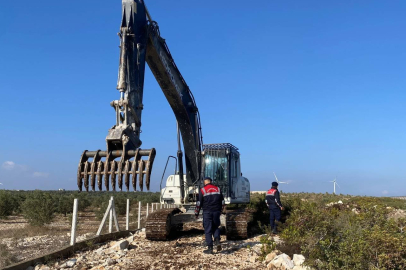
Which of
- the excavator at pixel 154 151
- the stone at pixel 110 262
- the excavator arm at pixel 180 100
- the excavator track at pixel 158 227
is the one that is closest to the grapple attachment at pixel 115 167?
the excavator at pixel 154 151

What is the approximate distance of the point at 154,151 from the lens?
810cm

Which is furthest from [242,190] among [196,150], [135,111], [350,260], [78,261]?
[350,260]

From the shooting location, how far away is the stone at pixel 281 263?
6.91 m

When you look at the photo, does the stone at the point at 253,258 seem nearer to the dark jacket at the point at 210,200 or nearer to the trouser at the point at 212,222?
the trouser at the point at 212,222

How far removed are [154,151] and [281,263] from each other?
3363 mm

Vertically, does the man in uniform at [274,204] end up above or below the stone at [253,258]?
above

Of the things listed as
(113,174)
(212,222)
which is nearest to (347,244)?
(212,222)

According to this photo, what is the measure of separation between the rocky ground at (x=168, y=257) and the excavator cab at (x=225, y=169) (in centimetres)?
229

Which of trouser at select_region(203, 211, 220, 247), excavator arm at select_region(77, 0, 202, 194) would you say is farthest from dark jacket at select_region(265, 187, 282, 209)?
trouser at select_region(203, 211, 220, 247)

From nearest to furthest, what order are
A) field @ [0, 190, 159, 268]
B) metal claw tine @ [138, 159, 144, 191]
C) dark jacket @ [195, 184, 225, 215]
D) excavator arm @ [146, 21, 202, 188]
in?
metal claw tine @ [138, 159, 144, 191] < dark jacket @ [195, 184, 225, 215] < field @ [0, 190, 159, 268] < excavator arm @ [146, 21, 202, 188]

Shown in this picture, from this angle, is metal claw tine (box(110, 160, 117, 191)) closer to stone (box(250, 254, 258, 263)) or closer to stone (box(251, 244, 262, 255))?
stone (box(250, 254, 258, 263))

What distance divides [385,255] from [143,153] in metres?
4.85

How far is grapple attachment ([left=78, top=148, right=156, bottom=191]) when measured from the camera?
7.88m

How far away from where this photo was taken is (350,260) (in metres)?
5.90
